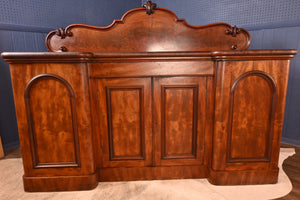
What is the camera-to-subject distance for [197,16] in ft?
9.02

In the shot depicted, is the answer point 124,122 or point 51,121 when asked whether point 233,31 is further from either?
point 51,121

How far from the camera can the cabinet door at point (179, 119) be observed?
1.47m

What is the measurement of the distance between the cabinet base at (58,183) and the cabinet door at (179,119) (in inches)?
24.2

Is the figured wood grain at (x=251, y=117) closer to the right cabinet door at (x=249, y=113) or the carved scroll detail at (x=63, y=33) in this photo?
the right cabinet door at (x=249, y=113)

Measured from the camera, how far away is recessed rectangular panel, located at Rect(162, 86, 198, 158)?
4.88ft

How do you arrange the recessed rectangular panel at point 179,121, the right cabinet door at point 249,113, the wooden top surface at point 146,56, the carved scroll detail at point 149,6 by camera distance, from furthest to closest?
the carved scroll detail at point 149,6 < the recessed rectangular panel at point 179,121 < the right cabinet door at point 249,113 < the wooden top surface at point 146,56

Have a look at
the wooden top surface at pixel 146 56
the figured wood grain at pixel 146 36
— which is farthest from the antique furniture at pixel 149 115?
the figured wood grain at pixel 146 36

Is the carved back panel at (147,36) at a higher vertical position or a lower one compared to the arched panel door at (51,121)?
higher

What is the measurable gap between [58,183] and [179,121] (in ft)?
3.74

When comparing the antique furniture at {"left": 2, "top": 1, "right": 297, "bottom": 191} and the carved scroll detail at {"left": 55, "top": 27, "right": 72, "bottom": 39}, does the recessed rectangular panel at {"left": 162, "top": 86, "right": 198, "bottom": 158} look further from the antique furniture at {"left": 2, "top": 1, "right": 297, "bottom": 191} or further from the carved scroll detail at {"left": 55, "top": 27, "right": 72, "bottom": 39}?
the carved scroll detail at {"left": 55, "top": 27, "right": 72, "bottom": 39}

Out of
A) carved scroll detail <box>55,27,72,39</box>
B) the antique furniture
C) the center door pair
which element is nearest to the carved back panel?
carved scroll detail <box>55,27,72,39</box>

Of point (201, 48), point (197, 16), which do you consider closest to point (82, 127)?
point (201, 48)

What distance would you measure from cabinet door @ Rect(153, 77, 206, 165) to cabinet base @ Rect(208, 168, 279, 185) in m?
0.19

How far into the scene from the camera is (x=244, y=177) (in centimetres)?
152
